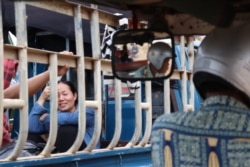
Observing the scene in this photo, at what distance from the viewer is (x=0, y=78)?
3.18 m

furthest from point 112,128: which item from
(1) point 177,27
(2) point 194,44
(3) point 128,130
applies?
(1) point 177,27

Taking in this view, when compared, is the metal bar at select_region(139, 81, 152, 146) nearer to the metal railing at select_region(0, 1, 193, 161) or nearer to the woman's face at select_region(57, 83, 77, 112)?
the metal railing at select_region(0, 1, 193, 161)

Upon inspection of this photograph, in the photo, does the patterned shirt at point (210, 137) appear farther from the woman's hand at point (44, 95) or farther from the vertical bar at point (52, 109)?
the woman's hand at point (44, 95)

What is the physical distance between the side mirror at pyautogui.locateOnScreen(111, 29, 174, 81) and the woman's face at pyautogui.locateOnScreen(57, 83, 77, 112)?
2397 mm

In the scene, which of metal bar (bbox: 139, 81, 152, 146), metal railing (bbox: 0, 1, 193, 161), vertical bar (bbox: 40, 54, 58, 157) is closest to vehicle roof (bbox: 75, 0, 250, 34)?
metal railing (bbox: 0, 1, 193, 161)

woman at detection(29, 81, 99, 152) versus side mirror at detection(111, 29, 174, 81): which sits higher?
side mirror at detection(111, 29, 174, 81)

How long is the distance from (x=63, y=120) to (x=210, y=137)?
2726 mm

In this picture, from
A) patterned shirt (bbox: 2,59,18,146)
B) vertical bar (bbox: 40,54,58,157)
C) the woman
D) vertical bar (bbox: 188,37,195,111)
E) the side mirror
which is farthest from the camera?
vertical bar (bbox: 188,37,195,111)

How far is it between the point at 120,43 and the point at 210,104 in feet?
2.04

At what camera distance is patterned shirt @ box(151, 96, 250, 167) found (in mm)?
1821

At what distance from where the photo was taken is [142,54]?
246 centimetres

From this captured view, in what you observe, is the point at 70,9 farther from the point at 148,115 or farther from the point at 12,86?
the point at 148,115

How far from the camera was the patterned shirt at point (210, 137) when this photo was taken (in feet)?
5.98

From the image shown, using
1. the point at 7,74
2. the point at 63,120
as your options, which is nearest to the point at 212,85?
the point at 7,74
